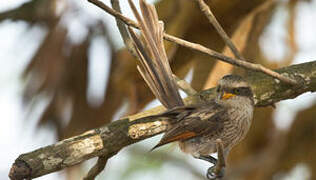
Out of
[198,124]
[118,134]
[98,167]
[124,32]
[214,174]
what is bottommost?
[214,174]

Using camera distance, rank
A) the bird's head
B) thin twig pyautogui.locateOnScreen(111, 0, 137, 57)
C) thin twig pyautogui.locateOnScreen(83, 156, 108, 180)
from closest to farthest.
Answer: thin twig pyautogui.locateOnScreen(83, 156, 108, 180), the bird's head, thin twig pyautogui.locateOnScreen(111, 0, 137, 57)

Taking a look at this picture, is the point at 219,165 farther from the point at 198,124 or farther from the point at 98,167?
the point at 98,167

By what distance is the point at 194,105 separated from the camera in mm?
3643

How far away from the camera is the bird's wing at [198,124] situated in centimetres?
349

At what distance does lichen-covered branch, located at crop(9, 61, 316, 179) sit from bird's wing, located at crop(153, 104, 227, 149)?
0.09m

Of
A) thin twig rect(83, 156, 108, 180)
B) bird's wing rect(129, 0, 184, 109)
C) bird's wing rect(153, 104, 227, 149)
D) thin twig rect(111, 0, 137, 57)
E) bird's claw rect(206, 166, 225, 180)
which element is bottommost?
bird's claw rect(206, 166, 225, 180)

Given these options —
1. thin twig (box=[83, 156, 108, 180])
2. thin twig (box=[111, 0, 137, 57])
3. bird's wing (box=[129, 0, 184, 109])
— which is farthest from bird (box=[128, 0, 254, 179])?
thin twig (box=[83, 156, 108, 180])

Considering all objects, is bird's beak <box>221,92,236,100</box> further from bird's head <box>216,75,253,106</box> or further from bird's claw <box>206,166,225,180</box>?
bird's claw <box>206,166,225,180</box>

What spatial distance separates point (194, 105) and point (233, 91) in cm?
35

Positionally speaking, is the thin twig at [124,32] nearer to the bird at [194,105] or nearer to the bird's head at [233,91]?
the bird at [194,105]

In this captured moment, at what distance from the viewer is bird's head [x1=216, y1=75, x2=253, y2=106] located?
149 inches

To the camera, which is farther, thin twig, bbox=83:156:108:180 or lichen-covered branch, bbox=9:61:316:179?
thin twig, bbox=83:156:108:180

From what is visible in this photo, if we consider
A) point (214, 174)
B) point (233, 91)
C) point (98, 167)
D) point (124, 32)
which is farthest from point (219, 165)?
point (124, 32)

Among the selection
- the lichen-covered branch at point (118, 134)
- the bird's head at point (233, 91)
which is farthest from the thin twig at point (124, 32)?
the bird's head at point (233, 91)
